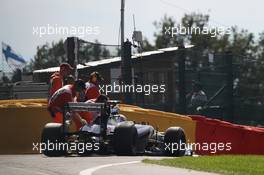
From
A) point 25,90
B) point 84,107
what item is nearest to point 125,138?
point 84,107

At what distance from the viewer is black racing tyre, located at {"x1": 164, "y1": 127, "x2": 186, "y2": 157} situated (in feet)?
51.5

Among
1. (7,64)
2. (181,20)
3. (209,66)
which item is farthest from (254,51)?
(209,66)

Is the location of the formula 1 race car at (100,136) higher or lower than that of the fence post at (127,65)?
lower

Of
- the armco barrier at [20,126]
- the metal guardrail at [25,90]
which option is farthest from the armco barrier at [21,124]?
the metal guardrail at [25,90]

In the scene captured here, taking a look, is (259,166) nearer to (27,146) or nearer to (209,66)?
(27,146)

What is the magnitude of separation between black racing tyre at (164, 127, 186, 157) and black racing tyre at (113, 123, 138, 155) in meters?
0.98

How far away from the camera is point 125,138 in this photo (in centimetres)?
1478

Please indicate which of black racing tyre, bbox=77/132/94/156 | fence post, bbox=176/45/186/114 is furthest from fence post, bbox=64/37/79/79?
black racing tyre, bbox=77/132/94/156

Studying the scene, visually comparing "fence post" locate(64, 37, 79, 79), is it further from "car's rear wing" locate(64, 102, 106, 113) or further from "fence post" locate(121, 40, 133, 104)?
"car's rear wing" locate(64, 102, 106, 113)

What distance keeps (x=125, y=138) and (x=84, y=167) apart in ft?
10.5

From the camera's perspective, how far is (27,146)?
1703cm

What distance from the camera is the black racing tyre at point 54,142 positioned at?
14.9m

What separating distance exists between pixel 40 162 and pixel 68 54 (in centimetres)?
852

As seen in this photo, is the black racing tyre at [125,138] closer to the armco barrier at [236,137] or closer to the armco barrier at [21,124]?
the armco barrier at [21,124]
